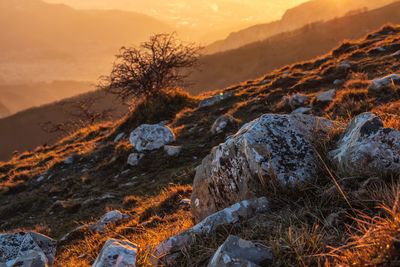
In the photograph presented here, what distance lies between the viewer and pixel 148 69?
60.7 ft

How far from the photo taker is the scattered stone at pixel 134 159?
12075mm

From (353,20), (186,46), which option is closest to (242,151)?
(186,46)

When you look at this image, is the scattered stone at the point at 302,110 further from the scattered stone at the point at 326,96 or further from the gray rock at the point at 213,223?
the gray rock at the point at 213,223

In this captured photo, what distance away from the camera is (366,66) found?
1437 centimetres

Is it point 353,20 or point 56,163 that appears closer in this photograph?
point 56,163

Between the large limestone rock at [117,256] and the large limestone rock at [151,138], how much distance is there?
8.87 m

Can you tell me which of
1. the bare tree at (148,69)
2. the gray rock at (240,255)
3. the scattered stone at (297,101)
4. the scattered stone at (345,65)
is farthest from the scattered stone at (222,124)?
the gray rock at (240,255)

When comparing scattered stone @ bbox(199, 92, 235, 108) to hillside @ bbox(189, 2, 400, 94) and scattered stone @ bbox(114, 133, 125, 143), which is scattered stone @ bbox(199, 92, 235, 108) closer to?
scattered stone @ bbox(114, 133, 125, 143)

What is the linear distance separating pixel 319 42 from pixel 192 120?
219 ft

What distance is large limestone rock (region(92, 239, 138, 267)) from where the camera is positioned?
336 centimetres

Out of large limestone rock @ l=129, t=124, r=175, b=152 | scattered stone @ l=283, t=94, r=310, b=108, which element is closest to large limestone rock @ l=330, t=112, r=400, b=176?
scattered stone @ l=283, t=94, r=310, b=108

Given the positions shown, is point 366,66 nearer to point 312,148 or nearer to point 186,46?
point 186,46

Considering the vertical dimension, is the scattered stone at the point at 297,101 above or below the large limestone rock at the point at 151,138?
above

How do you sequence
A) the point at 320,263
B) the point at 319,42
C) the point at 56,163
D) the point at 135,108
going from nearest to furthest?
the point at 320,263 → the point at 56,163 → the point at 135,108 → the point at 319,42
